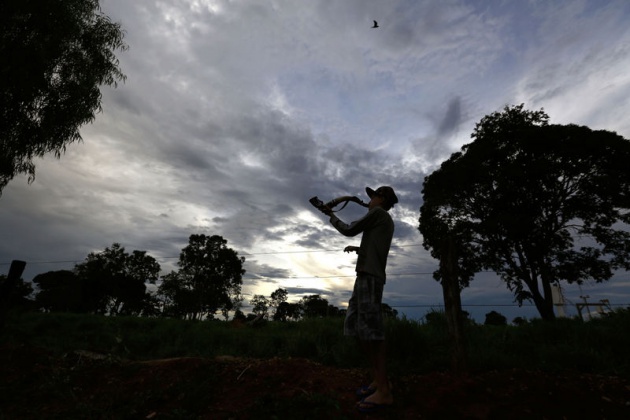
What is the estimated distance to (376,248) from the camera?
11.3ft

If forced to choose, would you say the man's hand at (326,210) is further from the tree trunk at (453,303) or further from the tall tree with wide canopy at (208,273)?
the tall tree with wide canopy at (208,273)

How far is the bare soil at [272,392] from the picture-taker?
3188 mm

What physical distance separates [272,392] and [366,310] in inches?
66.9

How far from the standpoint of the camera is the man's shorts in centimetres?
314

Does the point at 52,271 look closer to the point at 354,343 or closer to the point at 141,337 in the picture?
the point at 141,337

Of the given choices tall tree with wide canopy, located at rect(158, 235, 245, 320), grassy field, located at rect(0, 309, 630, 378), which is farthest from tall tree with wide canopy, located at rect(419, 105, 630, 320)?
tall tree with wide canopy, located at rect(158, 235, 245, 320)

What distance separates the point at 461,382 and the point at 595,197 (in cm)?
1506

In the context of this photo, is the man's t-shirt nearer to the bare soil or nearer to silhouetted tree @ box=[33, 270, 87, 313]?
the bare soil

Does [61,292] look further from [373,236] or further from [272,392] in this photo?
[373,236]

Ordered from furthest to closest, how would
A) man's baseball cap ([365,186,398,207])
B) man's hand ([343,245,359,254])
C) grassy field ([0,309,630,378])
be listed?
1. grassy field ([0,309,630,378])
2. man's baseball cap ([365,186,398,207])
3. man's hand ([343,245,359,254])

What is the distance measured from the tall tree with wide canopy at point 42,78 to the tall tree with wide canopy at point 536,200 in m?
14.7

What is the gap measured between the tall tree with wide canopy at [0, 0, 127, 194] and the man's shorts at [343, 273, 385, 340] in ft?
36.7

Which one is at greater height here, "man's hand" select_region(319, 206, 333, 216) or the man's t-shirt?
"man's hand" select_region(319, 206, 333, 216)

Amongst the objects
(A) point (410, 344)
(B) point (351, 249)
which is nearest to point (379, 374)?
(B) point (351, 249)
